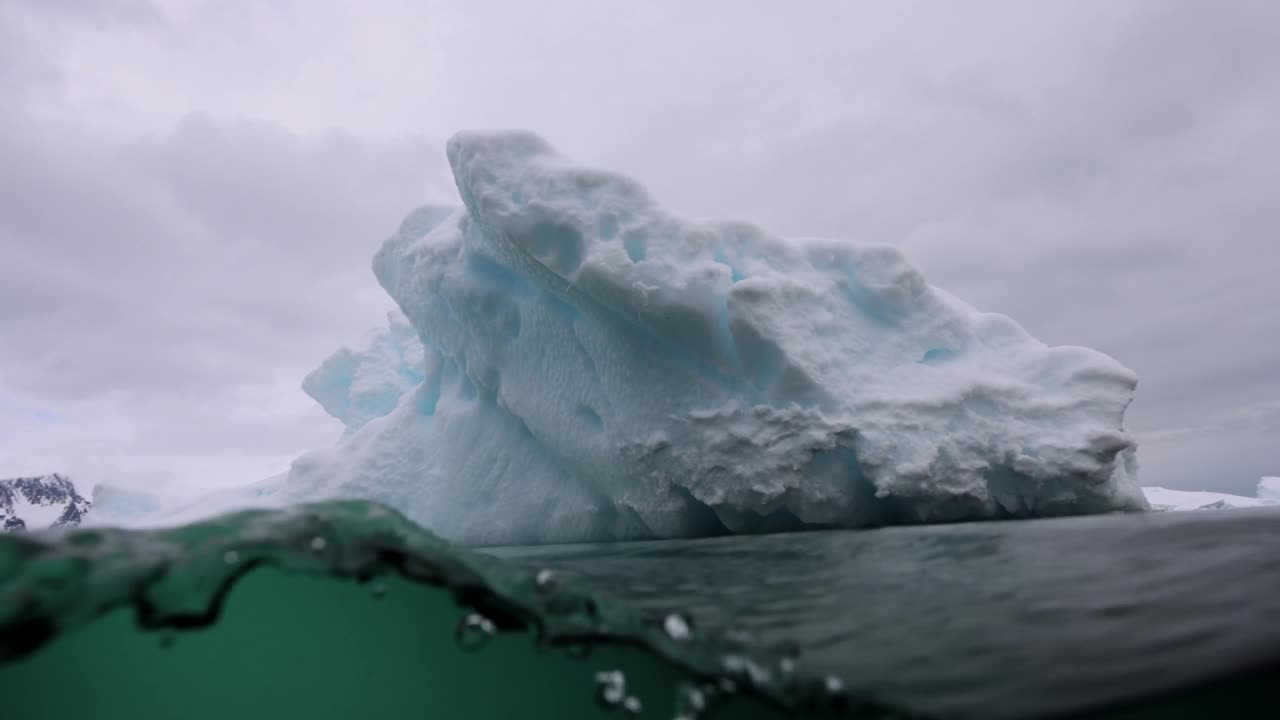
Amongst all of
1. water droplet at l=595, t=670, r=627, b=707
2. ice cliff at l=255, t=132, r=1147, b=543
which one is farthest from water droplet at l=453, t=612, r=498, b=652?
ice cliff at l=255, t=132, r=1147, b=543

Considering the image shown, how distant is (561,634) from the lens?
2.95 meters

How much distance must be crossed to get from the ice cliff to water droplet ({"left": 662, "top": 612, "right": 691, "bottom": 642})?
172 inches

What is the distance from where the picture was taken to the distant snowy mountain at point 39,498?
29547 mm

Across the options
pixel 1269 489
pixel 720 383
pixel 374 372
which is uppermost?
pixel 1269 489

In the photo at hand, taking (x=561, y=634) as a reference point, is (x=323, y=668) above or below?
below

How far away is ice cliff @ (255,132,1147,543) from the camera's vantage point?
23.9 feet

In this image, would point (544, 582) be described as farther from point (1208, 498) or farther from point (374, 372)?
point (1208, 498)

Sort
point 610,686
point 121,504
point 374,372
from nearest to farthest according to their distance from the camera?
point 610,686, point 121,504, point 374,372

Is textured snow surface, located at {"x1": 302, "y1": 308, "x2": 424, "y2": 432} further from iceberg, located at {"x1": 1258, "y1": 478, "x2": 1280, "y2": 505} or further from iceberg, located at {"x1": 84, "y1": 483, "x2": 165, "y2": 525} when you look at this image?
iceberg, located at {"x1": 1258, "y1": 478, "x2": 1280, "y2": 505}

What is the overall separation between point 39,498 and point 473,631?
37.7m

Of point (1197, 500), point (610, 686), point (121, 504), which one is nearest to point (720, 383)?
point (610, 686)

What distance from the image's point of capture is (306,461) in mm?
10031

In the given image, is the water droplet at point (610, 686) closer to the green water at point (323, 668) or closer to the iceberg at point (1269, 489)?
the green water at point (323, 668)

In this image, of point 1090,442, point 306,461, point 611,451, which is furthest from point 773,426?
point 306,461
